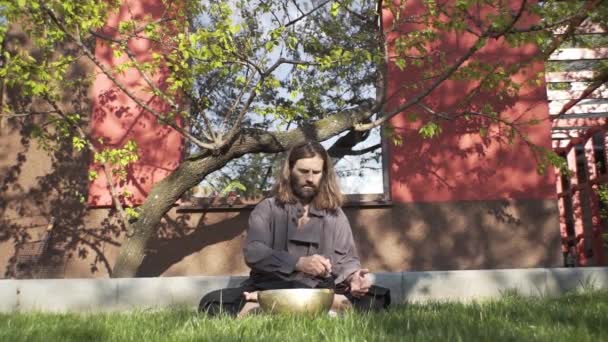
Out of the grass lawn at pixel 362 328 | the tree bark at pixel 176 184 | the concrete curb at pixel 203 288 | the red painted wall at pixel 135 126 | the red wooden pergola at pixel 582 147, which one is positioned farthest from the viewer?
the red wooden pergola at pixel 582 147

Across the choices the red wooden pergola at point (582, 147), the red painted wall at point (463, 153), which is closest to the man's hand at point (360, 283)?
the red painted wall at point (463, 153)

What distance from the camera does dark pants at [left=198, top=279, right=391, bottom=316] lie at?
3.57 metres

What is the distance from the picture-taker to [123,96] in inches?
280

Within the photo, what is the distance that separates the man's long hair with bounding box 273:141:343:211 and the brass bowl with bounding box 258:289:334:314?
1.03m

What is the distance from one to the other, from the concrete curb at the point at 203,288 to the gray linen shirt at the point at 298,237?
118cm

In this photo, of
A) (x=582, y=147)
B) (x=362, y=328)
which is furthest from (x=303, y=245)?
(x=582, y=147)

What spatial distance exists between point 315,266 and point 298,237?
0.49 m

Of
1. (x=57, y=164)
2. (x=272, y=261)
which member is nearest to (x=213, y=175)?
(x=57, y=164)

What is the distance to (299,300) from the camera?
3.00 metres

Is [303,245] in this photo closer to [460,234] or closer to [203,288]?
[203,288]

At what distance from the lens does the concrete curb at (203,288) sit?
488 centimetres

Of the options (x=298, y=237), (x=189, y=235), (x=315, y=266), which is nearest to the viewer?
(x=315, y=266)

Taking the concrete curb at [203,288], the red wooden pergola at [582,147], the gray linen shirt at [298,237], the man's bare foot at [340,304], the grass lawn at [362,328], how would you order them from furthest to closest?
1. the red wooden pergola at [582,147]
2. the concrete curb at [203,288]
3. the gray linen shirt at [298,237]
4. the man's bare foot at [340,304]
5. the grass lawn at [362,328]

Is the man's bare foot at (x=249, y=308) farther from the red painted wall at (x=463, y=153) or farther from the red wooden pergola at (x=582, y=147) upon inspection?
the red wooden pergola at (x=582, y=147)
